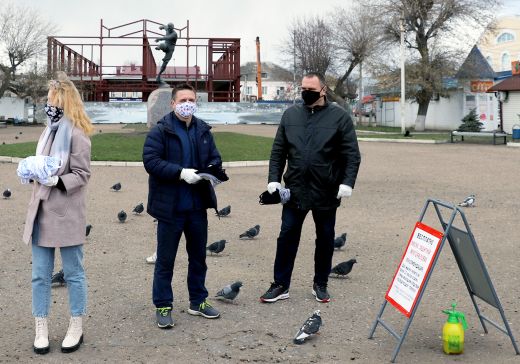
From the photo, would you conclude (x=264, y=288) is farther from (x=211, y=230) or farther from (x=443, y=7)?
(x=443, y=7)

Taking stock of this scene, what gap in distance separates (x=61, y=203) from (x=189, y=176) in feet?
3.19

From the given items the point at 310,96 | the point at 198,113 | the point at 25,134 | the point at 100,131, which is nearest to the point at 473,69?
the point at 198,113

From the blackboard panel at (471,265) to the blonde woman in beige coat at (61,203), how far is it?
8.94 ft

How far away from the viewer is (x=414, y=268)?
5.10 m

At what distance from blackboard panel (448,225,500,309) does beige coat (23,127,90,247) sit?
2.71m

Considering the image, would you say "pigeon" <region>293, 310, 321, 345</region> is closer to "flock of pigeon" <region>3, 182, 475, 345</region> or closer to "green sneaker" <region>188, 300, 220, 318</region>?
"flock of pigeon" <region>3, 182, 475, 345</region>

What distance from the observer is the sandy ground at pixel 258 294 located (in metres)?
5.07

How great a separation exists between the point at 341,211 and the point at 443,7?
3764 centimetres

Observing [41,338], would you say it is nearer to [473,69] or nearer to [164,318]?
[164,318]

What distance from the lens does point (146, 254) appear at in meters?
8.41

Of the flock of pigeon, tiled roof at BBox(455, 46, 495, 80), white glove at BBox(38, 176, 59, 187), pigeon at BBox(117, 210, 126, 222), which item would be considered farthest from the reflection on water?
white glove at BBox(38, 176, 59, 187)

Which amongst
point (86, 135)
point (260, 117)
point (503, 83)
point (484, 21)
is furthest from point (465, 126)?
point (86, 135)

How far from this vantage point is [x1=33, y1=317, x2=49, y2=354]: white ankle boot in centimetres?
496

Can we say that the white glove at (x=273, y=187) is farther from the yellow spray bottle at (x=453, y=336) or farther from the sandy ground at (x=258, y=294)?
the yellow spray bottle at (x=453, y=336)
